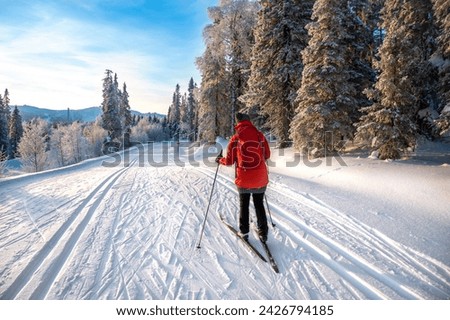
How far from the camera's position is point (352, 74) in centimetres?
1290

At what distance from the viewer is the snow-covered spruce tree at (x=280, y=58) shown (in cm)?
1442

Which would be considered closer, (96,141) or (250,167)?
(250,167)

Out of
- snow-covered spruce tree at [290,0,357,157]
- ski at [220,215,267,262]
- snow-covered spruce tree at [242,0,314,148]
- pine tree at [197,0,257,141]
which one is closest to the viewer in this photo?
ski at [220,215,267,262]

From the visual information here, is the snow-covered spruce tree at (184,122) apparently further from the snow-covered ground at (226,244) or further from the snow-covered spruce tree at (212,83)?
the snow-covered ground at (226,244)

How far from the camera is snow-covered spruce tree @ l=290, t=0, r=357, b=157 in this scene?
10867mm

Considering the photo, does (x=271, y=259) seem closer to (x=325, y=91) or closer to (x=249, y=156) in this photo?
(x=249, y=156)

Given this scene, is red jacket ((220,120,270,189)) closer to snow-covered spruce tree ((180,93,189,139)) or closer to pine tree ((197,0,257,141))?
pine tree ((197,0,257,141))

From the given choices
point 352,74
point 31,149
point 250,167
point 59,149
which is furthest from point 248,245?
point 59,149

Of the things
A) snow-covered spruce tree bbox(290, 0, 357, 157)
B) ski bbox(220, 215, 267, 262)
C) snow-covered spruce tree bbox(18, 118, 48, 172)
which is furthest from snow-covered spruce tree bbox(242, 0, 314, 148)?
snow-covered spruce tree bbox(18, 118, 48, 172)

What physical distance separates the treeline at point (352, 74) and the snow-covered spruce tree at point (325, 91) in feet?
0.14

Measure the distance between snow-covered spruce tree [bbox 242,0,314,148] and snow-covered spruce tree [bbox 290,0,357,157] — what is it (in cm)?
270

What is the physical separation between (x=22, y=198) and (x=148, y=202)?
3771 mm

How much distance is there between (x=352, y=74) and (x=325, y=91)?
334 centimetres
